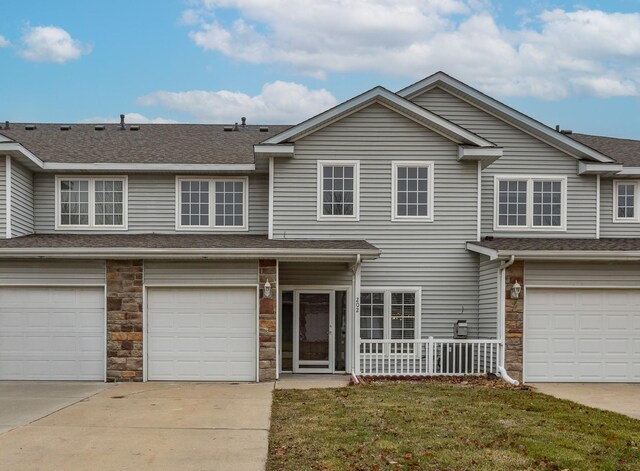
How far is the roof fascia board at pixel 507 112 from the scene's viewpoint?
1933 cm

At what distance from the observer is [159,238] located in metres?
18.7

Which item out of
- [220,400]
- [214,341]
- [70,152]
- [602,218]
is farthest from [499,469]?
[70,152]

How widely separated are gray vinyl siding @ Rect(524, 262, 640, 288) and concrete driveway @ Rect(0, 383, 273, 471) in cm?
639

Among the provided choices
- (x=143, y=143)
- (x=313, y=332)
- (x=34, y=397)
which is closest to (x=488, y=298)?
(x=313, y=332)

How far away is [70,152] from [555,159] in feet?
39.4

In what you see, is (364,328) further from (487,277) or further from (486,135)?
(486,135)

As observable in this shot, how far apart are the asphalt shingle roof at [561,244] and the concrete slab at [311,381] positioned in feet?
13.8

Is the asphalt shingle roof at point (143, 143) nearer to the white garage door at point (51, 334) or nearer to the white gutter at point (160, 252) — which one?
the white gutter at point (160, 252)

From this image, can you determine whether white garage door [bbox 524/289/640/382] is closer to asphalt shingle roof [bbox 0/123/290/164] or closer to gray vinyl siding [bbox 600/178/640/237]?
gray vinyl siding [bbox 600/178/640/237]

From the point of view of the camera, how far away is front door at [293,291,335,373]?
1842 cm

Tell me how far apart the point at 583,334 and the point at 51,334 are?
1115 cm

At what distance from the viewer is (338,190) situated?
18.7 m

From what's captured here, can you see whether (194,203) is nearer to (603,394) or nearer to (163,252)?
(163,252)

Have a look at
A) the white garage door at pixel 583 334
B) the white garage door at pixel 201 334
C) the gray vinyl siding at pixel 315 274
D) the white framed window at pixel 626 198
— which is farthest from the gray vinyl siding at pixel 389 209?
the white framed window at pixel 626 198
